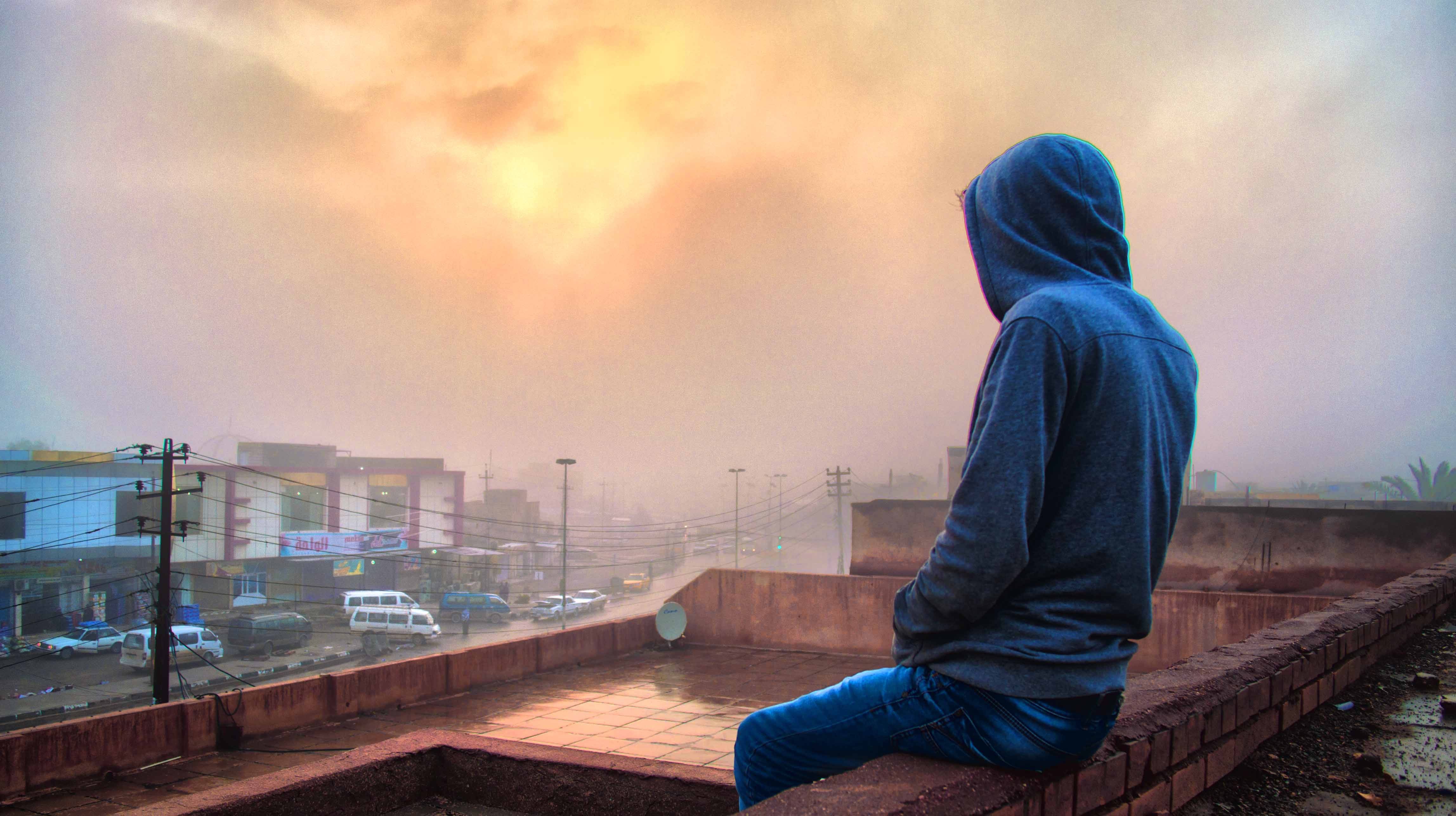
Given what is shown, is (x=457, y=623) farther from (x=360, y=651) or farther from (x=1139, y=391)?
(x=1139, y=391)

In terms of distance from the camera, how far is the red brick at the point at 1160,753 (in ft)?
6.36

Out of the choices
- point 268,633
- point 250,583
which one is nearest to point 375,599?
point 268,633

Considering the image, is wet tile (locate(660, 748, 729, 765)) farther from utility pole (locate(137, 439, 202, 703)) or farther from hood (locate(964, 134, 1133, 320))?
utility pole (locate(137, 439, 202, 703))

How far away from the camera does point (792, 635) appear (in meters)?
10.6

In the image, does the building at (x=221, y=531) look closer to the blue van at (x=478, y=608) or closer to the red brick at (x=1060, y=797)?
the blue van at (x=478, y=608)

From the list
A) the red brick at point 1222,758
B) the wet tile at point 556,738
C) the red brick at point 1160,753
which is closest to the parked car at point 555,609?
the wet tile at point 556,738

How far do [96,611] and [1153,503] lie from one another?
4310 cm

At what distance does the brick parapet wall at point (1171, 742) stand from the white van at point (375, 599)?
120 ft

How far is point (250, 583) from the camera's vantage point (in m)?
37.9

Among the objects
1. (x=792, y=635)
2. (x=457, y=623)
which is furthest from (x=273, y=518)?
(x=792, y=635)

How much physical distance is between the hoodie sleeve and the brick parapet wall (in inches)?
12.5

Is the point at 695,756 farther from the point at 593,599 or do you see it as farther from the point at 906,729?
the point at 593,599

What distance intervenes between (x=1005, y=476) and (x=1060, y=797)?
72 centimetres

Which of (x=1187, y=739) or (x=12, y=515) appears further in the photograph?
(x=12, y=515)
